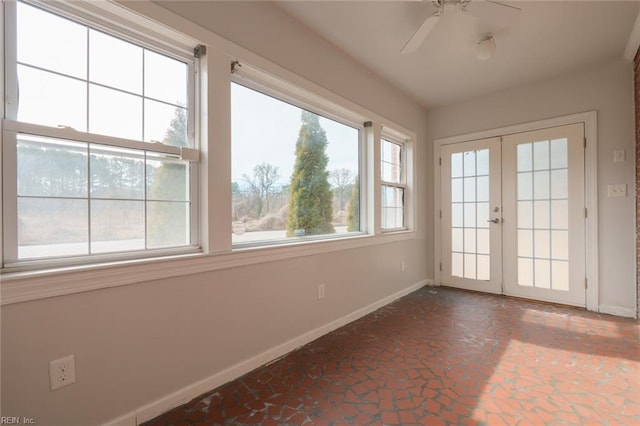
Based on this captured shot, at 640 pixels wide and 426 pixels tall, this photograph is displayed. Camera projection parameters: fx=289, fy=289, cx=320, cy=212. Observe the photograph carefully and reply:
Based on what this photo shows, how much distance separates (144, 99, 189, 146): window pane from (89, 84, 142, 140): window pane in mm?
42

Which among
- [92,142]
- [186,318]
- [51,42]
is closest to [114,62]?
[51,42]

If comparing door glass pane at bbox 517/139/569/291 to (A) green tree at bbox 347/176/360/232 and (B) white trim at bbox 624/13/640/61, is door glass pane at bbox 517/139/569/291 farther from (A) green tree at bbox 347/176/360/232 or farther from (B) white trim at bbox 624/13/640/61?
(A) green tree at bbox 347/176/360/232

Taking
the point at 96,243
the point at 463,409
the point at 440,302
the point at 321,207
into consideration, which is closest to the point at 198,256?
the point at 96,243

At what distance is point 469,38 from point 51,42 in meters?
2.96

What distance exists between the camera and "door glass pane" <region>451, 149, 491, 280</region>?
3.87 m

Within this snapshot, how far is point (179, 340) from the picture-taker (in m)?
1.69

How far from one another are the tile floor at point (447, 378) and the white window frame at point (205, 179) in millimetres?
Result: 793

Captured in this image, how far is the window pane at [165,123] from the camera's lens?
1.68m

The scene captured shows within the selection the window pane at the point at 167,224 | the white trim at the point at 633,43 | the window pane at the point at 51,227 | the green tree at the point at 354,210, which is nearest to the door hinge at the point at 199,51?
the window pane at the point at 167,224

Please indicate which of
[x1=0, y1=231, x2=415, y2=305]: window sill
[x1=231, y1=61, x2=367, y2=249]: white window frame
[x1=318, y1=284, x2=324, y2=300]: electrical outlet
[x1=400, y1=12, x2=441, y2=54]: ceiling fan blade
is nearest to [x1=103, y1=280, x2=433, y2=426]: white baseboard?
[x1=318, y1=284, x2=324, y2=300]: electrical outlet

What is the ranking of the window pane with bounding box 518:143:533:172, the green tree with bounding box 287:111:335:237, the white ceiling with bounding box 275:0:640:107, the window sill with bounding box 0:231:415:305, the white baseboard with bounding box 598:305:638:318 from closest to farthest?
the window sill with bounding box 0:231:415:305, the white ceiling with bounding box 275:0:640:107, the green tree with bounding box 287:111:335:237, the white baseboard with bounding box 598:305:638:318, the window pane with bounding box 518:143:533:172

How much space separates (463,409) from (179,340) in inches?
65.4

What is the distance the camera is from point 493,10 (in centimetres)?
196

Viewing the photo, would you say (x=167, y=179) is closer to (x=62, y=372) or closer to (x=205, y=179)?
(x=205, y=179)
